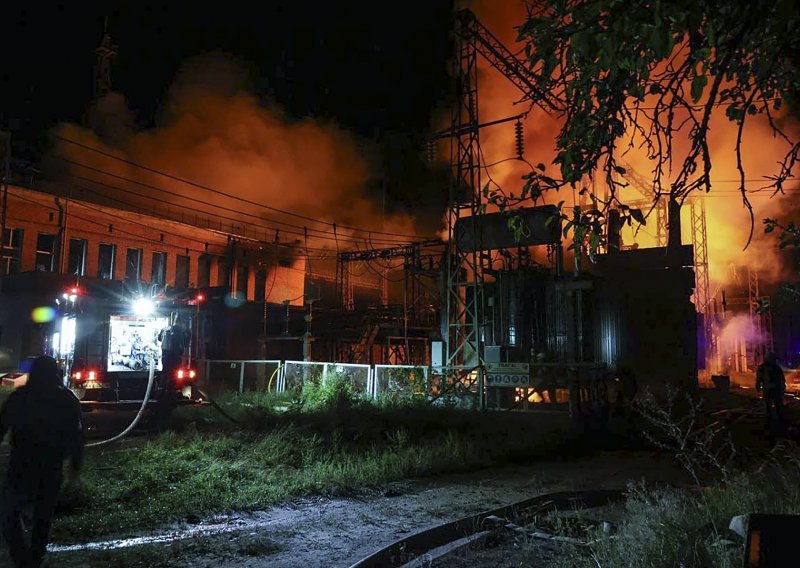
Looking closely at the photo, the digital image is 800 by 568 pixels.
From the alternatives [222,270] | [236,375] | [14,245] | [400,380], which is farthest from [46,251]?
[400,380]

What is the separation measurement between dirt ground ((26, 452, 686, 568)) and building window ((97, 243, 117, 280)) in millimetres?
25918

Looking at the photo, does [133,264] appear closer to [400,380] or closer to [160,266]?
[160,266]

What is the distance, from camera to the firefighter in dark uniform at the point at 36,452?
15.2ft


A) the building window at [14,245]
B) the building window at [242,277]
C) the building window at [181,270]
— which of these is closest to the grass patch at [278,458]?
the building window at [14,245]

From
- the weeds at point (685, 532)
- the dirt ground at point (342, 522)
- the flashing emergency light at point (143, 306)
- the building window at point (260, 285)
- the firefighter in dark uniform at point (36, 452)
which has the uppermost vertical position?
the building window at point (260, 285)

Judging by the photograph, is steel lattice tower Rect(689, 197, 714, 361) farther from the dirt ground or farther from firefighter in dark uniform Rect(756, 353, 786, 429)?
the dirt ground

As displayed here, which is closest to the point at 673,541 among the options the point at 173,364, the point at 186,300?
the point at 173,364

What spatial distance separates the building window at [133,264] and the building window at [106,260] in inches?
31.3

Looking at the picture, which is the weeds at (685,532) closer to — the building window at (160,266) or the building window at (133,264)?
the building window at (133,264)

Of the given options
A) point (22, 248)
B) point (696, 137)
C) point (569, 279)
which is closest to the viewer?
point (696, 137)

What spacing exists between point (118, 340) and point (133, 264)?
17401 mm

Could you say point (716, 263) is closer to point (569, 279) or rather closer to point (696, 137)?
point (569, 279)

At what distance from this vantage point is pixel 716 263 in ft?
133

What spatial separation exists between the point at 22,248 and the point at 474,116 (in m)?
21.4
